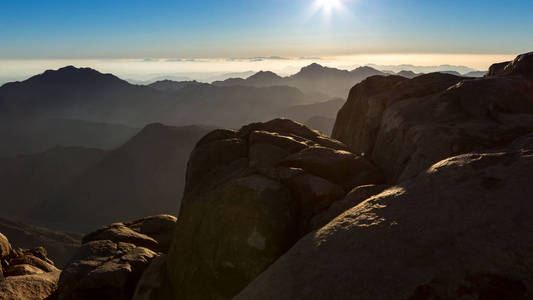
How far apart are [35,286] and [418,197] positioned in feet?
56.2

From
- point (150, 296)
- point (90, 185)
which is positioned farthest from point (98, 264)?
point (90, 185)

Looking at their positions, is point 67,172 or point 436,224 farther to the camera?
point 67,172

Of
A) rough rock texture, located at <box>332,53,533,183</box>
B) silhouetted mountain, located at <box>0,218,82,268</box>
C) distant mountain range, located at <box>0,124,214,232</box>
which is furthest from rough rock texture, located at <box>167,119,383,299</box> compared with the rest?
distant mountain range, located at <box>0,124,214,232</box>

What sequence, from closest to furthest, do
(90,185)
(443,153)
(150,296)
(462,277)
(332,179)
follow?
(462,277) < (443,153) < (150,296) < (332,179) < (90,185)

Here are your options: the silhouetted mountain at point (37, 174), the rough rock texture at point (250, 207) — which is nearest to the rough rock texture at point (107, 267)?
the rough rock texture at point (250, 207)

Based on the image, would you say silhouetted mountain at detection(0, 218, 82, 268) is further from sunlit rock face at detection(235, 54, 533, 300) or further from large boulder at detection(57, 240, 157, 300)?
sunlit rock face at detection(235, 54, 533, 300)

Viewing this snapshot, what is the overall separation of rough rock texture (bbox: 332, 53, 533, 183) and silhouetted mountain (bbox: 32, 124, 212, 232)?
114806 mm

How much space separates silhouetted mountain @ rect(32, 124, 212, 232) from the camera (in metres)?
130

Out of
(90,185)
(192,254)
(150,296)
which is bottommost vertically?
(90,185)

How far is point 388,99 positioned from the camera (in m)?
19.8

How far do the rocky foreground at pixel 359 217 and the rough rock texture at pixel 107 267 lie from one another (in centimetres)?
6

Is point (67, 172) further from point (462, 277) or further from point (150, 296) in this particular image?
point (462, 277)

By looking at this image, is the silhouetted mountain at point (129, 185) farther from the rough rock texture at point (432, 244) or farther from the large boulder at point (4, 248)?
the rough rock texture at point (432, 244)

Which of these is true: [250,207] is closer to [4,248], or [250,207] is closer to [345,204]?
[345,204]
